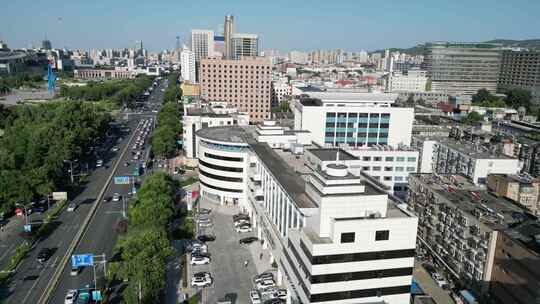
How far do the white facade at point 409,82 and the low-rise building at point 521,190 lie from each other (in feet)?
362

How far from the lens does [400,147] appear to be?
165ft

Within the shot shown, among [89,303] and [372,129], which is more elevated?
[372,129]

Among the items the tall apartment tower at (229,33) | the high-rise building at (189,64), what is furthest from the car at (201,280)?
the tall apartment tower at (229,33)

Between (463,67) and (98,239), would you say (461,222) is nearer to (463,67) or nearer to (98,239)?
(98,239)

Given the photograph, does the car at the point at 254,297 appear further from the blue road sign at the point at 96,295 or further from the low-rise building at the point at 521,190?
the low-rise building at the point at 521,190

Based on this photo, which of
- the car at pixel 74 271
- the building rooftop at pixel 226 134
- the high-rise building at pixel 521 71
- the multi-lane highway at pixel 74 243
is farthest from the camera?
the high-rise building at pixel 521 71

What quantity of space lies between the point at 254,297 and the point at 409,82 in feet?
418

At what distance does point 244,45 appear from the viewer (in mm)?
179250

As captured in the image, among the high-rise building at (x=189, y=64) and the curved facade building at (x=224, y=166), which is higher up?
the high-rise building at (x=189, y=64)

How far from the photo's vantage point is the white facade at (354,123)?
53.0m

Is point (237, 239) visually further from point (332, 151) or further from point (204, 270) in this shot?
point (332, 151)

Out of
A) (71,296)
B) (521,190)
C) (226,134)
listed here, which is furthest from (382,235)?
(226,134)

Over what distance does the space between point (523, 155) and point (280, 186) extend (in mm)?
42010

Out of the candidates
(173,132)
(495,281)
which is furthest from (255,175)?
(173,132)
